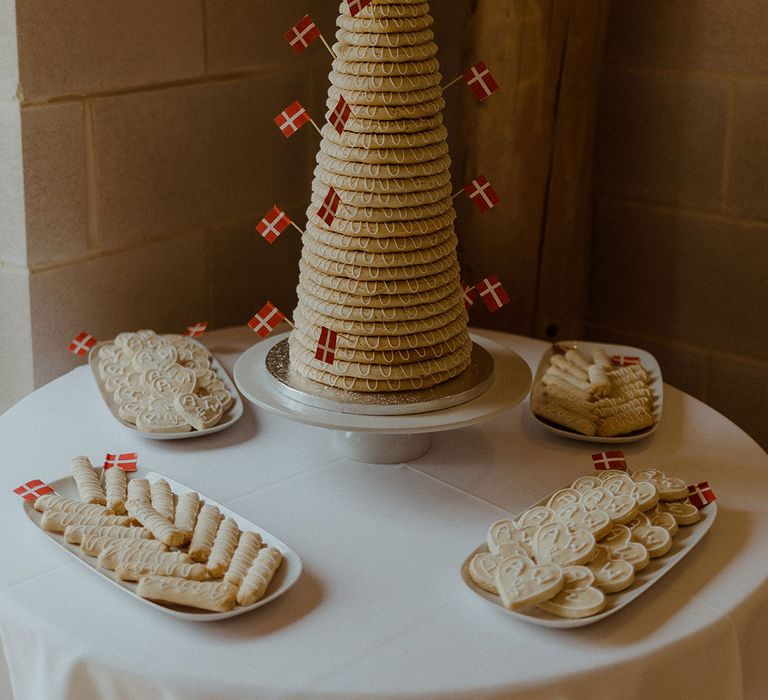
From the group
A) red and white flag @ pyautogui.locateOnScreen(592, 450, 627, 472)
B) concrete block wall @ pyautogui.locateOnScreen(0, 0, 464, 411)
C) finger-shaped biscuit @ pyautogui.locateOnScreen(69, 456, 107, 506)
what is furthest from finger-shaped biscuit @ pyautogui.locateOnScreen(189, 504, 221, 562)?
concrete block wall @ pyautogui.locateOnScreen(0, 0, 464, 411)

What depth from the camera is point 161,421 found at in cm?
148

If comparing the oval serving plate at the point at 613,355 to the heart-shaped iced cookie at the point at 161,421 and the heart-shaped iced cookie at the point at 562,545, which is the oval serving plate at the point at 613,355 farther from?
the heart-shaped iced cookie at the point at 161,421

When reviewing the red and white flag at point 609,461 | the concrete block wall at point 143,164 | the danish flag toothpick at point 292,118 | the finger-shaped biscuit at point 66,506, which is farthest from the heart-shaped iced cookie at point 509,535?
the concrete block wall at point 143,164

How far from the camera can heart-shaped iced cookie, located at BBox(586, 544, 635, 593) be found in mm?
1109

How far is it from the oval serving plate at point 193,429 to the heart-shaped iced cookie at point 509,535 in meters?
0.47

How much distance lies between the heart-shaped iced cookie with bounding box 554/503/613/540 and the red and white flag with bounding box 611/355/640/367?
22.3 inches

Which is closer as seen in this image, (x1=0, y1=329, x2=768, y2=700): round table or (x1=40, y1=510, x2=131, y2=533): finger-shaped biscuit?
(x1=0, y1=329, x2=768, y2=700): round table

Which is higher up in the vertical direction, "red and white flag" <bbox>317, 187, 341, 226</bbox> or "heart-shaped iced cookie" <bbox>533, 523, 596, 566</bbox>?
"red and white flag" <bbox>317, 187, 341, 226</bbox>

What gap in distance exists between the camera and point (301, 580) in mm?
1167

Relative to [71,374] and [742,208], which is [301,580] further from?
[742,208]

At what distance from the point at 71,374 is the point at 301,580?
0.73 m

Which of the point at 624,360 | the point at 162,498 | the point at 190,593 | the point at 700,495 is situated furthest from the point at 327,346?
the point at 624,360

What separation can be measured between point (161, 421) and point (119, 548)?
34 centimetres

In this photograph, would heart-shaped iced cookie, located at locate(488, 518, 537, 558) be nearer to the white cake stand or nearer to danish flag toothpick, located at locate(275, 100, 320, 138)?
the white cake stand
